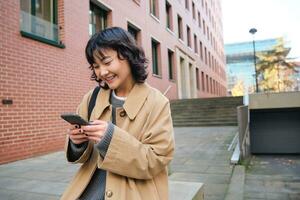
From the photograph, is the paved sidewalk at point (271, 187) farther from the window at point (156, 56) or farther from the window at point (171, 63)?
the window at point (171, 63)

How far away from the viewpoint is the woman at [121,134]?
1.28 meters

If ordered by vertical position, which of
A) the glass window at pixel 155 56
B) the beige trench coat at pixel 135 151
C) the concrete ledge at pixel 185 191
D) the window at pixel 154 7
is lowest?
the concrete ledge at pixel 185 191

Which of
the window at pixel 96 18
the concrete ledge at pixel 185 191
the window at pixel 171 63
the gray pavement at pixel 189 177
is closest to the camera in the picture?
the concrete ledge at pixel 185 191

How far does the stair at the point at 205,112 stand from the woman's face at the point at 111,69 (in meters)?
12.3

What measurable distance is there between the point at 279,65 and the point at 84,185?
1286 inches

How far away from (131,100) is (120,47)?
0.26 m

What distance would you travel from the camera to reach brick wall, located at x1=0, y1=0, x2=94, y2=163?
6.27 metres

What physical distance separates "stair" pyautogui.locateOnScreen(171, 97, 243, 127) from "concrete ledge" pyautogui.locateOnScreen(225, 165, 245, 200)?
7.56 metres

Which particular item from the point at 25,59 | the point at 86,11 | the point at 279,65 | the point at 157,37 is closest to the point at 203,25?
the point at 279,65

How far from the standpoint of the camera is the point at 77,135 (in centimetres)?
141

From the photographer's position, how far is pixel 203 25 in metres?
32.8

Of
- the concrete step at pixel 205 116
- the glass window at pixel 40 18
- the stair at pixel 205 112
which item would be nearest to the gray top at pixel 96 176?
the glass window at pixel 40 18

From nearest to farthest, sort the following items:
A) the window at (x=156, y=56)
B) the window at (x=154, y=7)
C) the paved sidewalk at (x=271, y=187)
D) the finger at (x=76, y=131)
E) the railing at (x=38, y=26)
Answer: the finger at (x=76, y=131) < the paved sidewalk at (x=271, y=187) < the railing at (x=38, y=26) < the window at (x=154, y=7) < the window at (x=156, y=56)

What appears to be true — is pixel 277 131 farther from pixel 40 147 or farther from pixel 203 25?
pixel 203 25
